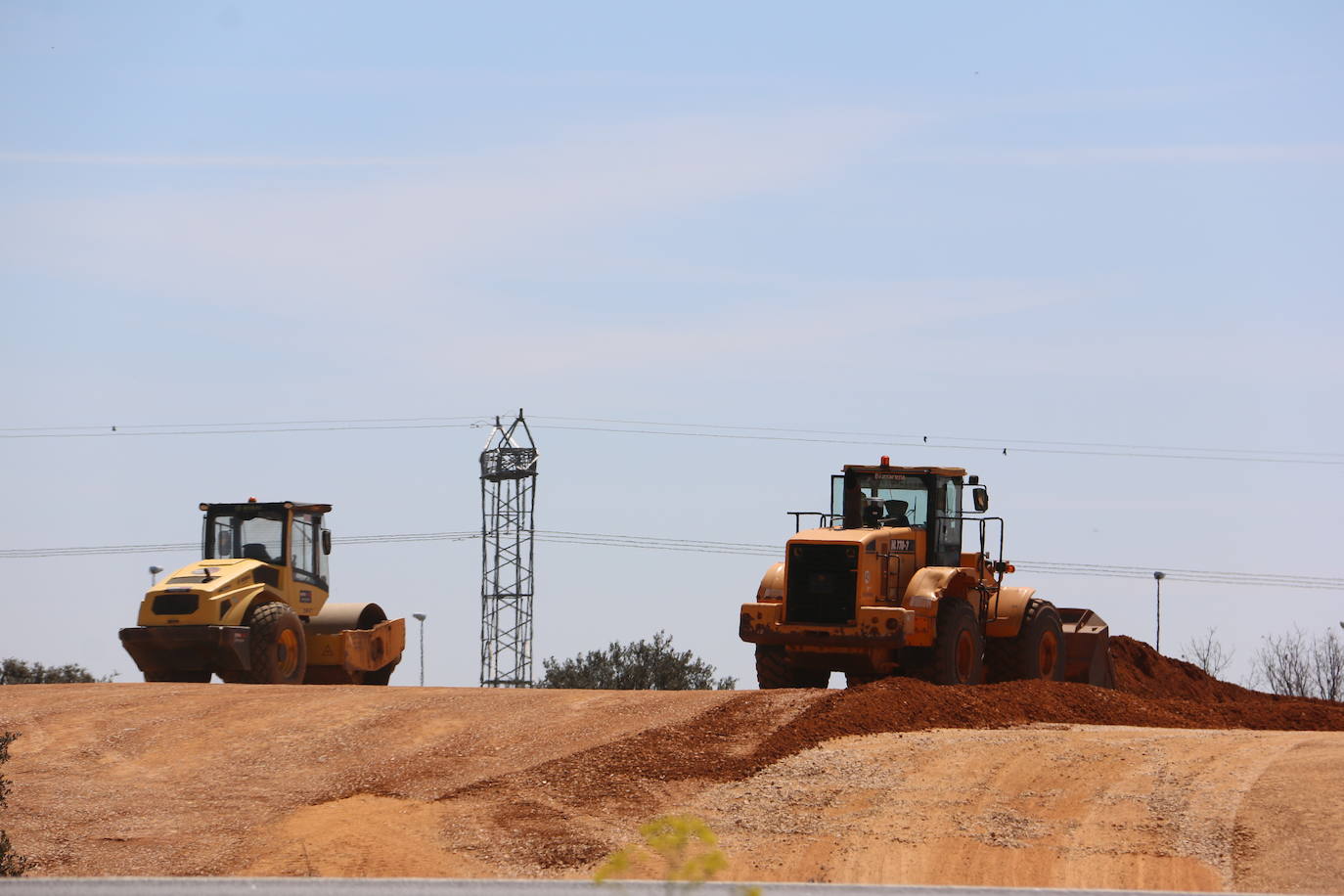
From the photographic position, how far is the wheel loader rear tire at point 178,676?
86.4 ft

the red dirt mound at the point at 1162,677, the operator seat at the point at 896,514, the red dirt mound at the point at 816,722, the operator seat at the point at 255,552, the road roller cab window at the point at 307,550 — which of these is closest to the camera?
the red dirt mound at the point at 816,722

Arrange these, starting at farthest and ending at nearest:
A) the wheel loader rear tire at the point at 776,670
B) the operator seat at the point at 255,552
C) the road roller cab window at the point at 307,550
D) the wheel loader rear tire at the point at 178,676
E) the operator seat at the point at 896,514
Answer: the road roller cab window at the point at 307,550, the operator seat at the point at 255,552, the wheel loader rear tire at the point at 178,676, the operator seat at the point at 896,514, the wheel loader rear tire at the point at 776,670

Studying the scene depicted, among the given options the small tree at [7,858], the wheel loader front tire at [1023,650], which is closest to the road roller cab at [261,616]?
the small tree at [7,858]

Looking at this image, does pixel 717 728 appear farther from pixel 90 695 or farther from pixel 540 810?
pixel 90 695

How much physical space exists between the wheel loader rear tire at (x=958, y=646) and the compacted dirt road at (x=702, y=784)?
4.92 ft

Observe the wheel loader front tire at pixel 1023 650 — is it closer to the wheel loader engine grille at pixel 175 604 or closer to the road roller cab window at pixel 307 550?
the road roller cab window at pixel 307 550

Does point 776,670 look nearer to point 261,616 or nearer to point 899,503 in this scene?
point 899,503

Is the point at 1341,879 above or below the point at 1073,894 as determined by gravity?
below

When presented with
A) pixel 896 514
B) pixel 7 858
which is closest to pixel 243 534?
pixel 896 514

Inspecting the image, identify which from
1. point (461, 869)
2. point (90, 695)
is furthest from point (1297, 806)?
point (90, 695)

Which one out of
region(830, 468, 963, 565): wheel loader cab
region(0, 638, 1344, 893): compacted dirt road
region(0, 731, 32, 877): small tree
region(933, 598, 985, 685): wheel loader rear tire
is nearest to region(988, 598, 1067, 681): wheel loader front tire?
region(933, 598, 985, 685): wheel loader rear tire

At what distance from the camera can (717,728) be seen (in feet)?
61.6

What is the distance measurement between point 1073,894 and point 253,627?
18736mm

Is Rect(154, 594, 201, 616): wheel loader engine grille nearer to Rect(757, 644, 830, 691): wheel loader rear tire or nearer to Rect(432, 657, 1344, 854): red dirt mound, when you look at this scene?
Rect(757, 644, 830, 691): wheel loader rear tire
